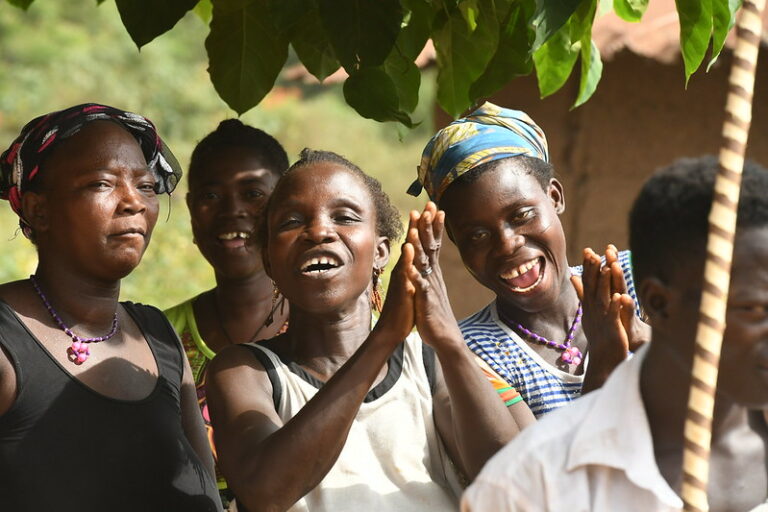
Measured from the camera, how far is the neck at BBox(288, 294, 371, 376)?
3102 mm

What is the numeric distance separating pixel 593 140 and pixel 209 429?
3366mm

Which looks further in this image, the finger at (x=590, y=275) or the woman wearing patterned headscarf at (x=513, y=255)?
the woman wearing patterned headscarf at (x=513, y=255)

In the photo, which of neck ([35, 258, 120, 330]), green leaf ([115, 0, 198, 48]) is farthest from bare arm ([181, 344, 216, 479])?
green leaf ([115, 0, 198, 48])

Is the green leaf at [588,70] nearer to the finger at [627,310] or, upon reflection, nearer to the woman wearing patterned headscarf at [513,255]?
the woman wearing patterned headscarf at [513,255]

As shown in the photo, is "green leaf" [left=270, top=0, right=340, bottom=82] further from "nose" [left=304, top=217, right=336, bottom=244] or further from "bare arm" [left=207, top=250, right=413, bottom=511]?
"bare arm" [left=207, top=250, right=413, bottom=511]

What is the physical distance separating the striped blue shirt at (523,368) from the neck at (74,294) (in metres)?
1.01

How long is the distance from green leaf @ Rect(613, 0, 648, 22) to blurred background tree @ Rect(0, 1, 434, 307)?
10.0 meters

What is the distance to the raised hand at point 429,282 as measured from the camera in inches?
110

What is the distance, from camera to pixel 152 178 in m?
3.26

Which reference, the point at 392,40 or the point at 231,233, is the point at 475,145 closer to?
the point at 392,40

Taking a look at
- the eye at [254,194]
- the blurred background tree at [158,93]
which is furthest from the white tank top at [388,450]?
the blurred background tree at [158,93]

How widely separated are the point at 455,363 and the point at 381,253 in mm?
590

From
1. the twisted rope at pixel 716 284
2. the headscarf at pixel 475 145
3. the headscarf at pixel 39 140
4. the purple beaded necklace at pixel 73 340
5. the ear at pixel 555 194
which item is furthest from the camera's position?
the ear at pixel 555 194

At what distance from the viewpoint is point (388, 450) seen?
291 cm
